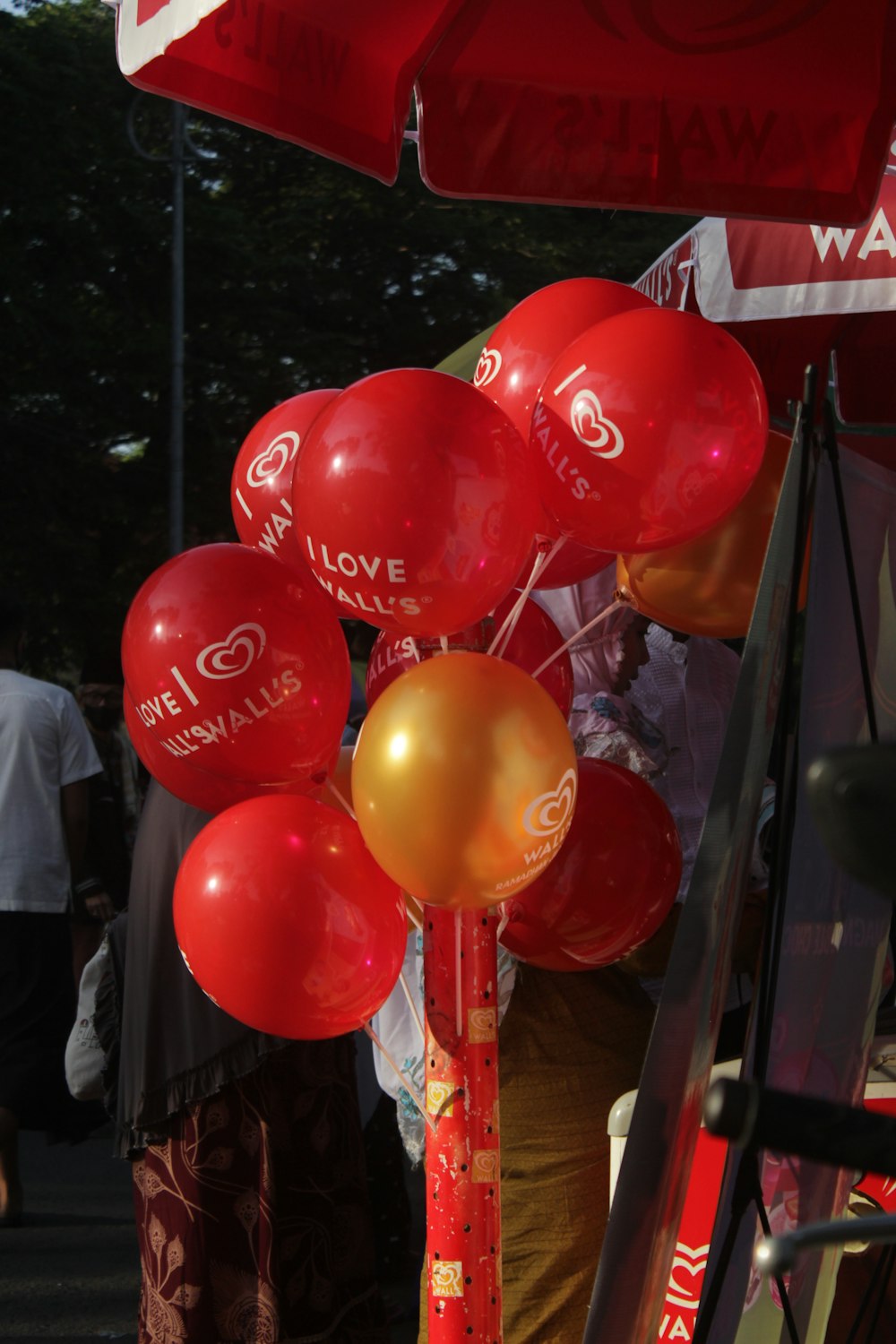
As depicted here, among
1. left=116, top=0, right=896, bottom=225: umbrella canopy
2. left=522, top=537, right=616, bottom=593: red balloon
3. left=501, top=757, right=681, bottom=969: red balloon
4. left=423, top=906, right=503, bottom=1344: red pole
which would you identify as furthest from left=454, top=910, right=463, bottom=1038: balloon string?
left=116, top=0, right=896, bottom=225: umbrella canopy

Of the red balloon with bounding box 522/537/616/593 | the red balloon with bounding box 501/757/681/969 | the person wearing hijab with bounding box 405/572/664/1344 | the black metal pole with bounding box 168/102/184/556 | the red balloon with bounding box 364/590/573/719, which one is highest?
the red balloon with bounding box 522/537/616/593

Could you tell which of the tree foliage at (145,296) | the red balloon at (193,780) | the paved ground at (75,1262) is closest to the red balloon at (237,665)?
the red balloon at (193,780)

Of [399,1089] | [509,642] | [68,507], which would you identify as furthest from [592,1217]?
[68,507]

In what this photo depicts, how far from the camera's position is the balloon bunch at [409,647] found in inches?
73.8

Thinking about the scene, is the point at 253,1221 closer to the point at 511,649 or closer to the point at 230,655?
the point at 511,649

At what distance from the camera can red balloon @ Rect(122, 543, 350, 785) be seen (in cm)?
201

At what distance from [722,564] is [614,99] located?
906 mm

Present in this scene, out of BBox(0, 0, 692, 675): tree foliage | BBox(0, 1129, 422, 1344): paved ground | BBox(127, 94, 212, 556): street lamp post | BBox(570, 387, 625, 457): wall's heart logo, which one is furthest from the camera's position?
BBox(0, 0, 692, 675): tree foliage

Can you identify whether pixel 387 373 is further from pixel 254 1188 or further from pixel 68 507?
pixel 68 507

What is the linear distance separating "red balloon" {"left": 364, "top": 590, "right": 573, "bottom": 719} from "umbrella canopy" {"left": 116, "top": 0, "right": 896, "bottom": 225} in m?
0.75

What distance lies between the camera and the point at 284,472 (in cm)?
232

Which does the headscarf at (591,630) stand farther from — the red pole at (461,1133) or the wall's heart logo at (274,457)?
the red pole at (461,1133)

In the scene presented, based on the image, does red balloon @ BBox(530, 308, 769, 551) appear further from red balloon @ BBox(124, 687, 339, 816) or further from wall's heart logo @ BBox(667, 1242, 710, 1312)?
wall's heart logo @ BBox(667, 1242, 710, 1312)

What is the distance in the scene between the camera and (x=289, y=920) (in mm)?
1982
